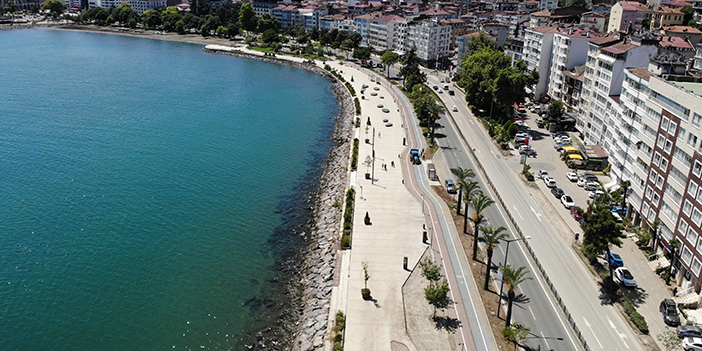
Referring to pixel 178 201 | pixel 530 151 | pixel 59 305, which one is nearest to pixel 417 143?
pixel 530 151

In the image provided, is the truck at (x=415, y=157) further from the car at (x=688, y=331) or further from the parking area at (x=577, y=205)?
the car at (x=688, y=331)

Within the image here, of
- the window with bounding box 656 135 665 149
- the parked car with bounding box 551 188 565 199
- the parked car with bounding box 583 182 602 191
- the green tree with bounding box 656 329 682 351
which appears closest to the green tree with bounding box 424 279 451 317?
the green tree with bounding box 656 329 682 351

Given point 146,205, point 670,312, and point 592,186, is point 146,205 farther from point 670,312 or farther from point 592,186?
point 670,312

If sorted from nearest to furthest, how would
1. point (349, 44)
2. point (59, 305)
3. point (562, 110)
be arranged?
point (59, 305) < point (562, 110) < point (349, 44)

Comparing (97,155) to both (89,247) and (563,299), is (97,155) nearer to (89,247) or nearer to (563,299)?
(89,247)

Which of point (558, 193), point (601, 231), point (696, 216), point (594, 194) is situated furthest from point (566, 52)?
point (601, 231)

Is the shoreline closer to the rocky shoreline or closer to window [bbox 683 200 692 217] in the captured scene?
the rocky shoreline
